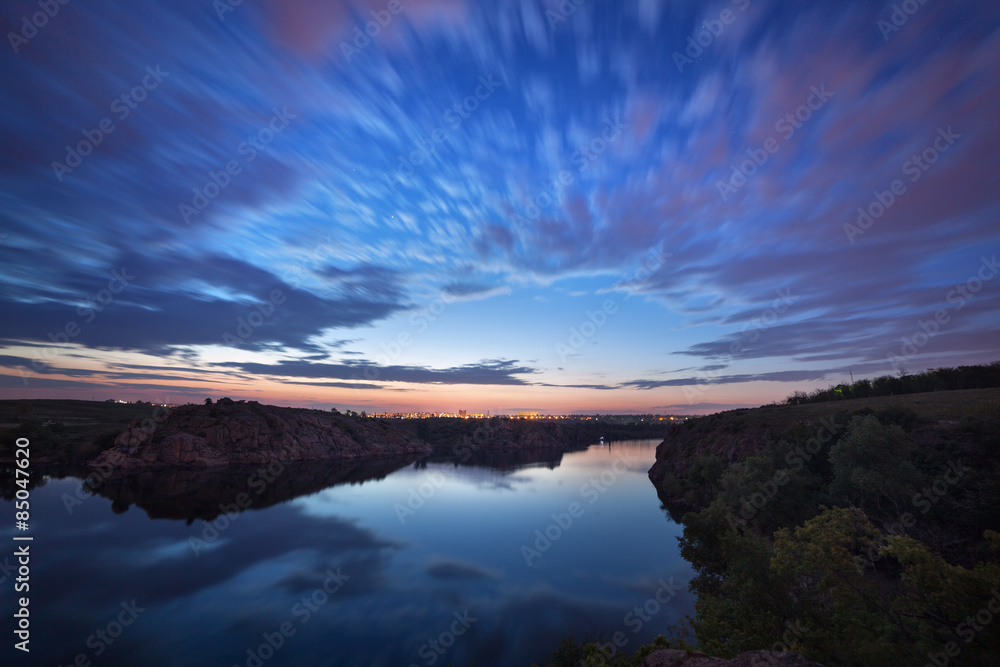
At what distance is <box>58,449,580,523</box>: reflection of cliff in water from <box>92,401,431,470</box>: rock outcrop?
14.1ft

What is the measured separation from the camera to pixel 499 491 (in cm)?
9356

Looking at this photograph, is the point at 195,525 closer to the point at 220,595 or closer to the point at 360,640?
the point at 220,595

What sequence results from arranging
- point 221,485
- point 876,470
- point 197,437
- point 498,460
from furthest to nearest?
point 498,460 < point 197,437 < point 221,485 < point 876,470

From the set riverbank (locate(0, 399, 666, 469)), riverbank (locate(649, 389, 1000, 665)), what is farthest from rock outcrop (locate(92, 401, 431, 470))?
riverbank (locate(649, 389, 1000, 665))

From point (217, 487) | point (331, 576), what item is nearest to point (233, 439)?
point (217, 487)

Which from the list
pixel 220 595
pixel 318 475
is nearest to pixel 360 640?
pixel 220 595

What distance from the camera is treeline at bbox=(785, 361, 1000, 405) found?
8138 centimetres

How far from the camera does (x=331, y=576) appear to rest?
41.0 m

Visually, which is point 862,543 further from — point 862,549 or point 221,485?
point 221,485

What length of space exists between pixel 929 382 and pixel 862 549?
107 m

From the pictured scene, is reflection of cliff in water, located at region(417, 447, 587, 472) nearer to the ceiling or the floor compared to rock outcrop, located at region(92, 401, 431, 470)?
nearer to the floor

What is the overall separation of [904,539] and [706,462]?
58470mm

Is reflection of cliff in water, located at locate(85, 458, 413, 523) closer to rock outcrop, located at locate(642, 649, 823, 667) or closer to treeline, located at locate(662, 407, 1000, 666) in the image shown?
treeline, located at locate(662, 407, 1000, 666)

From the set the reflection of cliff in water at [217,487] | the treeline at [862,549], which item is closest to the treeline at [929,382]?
the treeline at [862,549]
